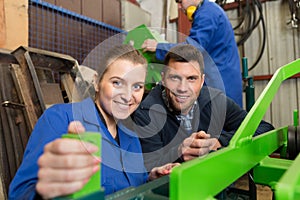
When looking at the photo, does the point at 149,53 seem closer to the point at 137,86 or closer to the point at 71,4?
the point at 137,86

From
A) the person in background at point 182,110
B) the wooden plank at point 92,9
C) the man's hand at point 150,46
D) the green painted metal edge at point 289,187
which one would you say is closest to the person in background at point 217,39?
the man's hand at point 150,46

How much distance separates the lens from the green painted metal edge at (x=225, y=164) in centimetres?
35

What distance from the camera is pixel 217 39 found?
1.72m

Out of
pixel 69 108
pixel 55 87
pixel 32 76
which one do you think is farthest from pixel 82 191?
pixel 55 87

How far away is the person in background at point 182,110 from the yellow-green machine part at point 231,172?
25 cm

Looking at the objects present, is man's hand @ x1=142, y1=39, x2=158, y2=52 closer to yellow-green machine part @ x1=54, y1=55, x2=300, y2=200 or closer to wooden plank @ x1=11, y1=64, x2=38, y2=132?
wooden plank @ x1=11, y1=64, x2=38, y2=132

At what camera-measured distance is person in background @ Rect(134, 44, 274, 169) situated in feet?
3.36

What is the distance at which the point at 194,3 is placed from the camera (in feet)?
6.01

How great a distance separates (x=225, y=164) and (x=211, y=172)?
0.06 meters

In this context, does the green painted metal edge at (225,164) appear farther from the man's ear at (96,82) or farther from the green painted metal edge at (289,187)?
the man's ear at (96,82)

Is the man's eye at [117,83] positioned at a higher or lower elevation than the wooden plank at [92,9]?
lower

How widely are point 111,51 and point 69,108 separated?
0.64ft

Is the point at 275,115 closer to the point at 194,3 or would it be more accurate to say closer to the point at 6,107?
the point at 194,3

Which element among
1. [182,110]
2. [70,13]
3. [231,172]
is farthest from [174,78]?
[70,13]
